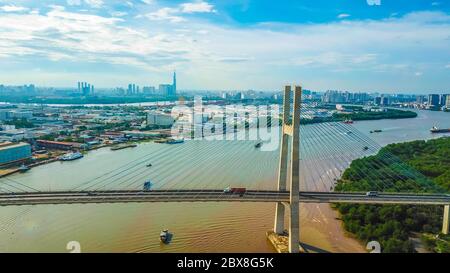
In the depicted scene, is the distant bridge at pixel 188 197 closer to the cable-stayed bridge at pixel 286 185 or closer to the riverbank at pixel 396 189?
the cable-stayed bridge at pixel 286 185

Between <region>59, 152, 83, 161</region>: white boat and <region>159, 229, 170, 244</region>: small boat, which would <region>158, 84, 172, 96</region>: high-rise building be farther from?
<region>159, 229, 170, 244</region>: small boat

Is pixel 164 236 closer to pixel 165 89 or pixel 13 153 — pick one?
pixel 13 153

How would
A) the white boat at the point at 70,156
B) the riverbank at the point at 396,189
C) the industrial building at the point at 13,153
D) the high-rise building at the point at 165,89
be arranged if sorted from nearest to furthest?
the riverbank at the point at 396,189, the industrial building at the point at 13,153, the white boat at the point at 70,156, the high-rise building at the point at 165,89

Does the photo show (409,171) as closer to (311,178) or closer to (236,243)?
(311,178)

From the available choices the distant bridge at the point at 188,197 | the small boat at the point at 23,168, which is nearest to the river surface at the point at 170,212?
the small boat at the point at 23,168

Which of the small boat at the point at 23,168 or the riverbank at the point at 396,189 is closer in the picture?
the riverbank at the point at 396,189

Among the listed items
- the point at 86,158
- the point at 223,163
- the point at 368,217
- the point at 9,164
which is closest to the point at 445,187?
the point at 368,217
